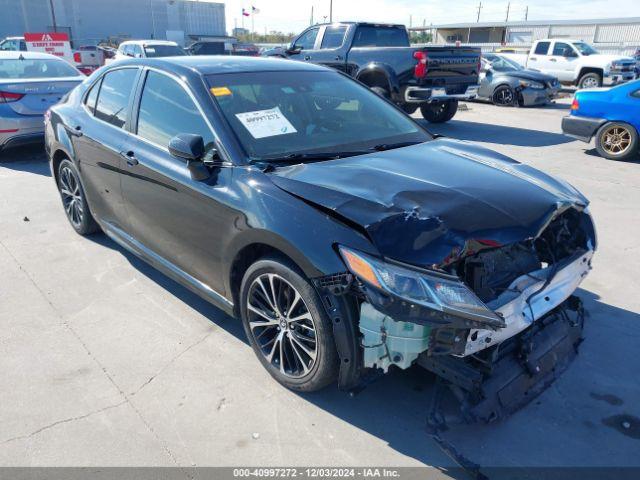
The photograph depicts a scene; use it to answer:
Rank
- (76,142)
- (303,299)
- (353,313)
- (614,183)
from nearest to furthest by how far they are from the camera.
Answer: (353,313)
(303,299)
(76,142)
(614,183)

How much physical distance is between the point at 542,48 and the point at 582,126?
43.7ft

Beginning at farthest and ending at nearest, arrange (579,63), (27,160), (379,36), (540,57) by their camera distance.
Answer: (540,57)
(579,63)
(379,36)
(27,160)

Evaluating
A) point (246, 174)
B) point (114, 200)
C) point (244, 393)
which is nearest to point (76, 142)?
point (114, 200)

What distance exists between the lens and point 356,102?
3.97 meters

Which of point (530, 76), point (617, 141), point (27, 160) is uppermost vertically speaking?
point (530, 76)

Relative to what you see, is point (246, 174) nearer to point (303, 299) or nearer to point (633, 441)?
point (303, 299)

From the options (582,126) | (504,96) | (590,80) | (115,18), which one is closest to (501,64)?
(504,96)

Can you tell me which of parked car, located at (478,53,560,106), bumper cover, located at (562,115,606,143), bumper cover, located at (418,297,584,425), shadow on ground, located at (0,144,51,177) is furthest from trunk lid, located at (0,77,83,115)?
parked car, located at (478,53,560,106)

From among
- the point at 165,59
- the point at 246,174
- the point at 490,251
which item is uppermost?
the point at 165,59

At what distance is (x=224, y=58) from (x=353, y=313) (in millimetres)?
2511

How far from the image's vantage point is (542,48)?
20.2m

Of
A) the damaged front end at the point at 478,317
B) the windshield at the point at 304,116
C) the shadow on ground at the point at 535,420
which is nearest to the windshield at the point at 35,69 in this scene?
the windshield at the point at 304,116

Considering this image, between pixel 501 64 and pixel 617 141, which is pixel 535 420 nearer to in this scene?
pixel 617 141

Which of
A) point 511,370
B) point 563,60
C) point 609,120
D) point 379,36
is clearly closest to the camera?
point 511,370
